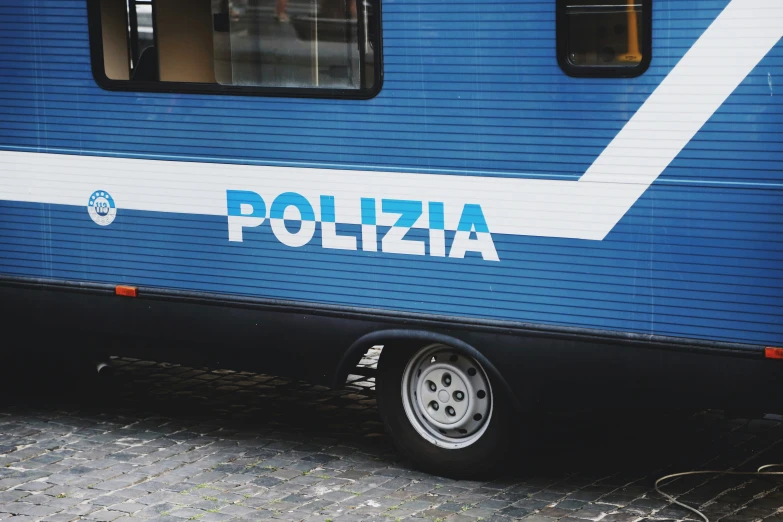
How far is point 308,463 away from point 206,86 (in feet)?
6.51

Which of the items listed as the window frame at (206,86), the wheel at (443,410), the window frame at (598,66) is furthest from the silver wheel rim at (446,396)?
the window frame at (598,66)

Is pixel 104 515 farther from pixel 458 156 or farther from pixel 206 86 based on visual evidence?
pixel 458 156

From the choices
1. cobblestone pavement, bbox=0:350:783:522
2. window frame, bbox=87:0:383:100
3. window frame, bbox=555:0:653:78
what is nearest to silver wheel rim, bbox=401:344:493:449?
cobblestone pavement, bbox=0:350:783:522

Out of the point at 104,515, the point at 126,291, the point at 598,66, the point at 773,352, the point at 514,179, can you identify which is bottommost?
the point at 104,515

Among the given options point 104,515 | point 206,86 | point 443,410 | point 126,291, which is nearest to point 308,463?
point 443,410

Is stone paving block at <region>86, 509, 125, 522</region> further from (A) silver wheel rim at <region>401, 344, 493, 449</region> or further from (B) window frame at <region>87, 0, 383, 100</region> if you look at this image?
(B) window frame at <region>87, 0, 383, 100</region>

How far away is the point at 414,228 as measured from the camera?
586 centimetres

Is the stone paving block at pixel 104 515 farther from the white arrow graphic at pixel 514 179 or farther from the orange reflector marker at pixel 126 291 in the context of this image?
the white arrow graphic at pixel 514 179

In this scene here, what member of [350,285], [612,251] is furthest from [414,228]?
[612,251]

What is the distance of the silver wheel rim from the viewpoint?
A: 6.03 meters

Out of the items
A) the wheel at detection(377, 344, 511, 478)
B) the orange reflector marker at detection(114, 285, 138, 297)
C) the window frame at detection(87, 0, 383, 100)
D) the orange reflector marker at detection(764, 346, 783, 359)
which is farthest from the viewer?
the orange reflector marker at detection(114, 285, 138, 297)

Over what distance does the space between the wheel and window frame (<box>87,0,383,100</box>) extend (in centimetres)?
128

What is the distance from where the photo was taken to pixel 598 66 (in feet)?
17.7

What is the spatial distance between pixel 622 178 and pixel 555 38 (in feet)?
2.23
